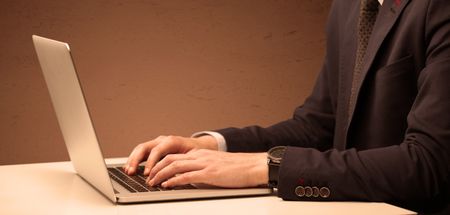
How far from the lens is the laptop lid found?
3.75ft

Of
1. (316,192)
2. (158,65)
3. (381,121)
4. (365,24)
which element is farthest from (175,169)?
(158,65)

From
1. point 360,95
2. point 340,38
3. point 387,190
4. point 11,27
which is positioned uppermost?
point 11,27

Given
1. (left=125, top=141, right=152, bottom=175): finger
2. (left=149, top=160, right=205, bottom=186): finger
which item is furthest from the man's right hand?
(left=149, top=160, right=205, bottom=186): finger

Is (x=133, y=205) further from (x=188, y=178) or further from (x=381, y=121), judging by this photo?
(x=381, y=121)

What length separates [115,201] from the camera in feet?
3.76

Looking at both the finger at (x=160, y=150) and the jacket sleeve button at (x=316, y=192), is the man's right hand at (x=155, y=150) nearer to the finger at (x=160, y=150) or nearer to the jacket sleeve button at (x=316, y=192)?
the finger at (x=160, y=150)

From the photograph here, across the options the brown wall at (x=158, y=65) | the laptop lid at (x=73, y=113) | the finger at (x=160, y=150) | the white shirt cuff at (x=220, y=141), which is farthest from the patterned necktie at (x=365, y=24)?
the brown wall at (x=158, y=65)

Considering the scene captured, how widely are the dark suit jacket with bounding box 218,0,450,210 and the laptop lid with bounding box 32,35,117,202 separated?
31 centimetres

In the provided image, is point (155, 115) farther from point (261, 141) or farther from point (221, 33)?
point (261, 141)

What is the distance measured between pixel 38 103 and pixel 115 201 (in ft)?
6.30

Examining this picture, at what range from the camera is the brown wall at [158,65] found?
9.61 feet

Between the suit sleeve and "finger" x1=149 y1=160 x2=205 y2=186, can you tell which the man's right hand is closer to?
"finger" x1=149 y1=160 x2=205 y2=186

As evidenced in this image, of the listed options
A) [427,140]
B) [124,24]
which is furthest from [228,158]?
[124,24]

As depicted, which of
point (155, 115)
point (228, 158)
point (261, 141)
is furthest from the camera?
point (155, 115)
